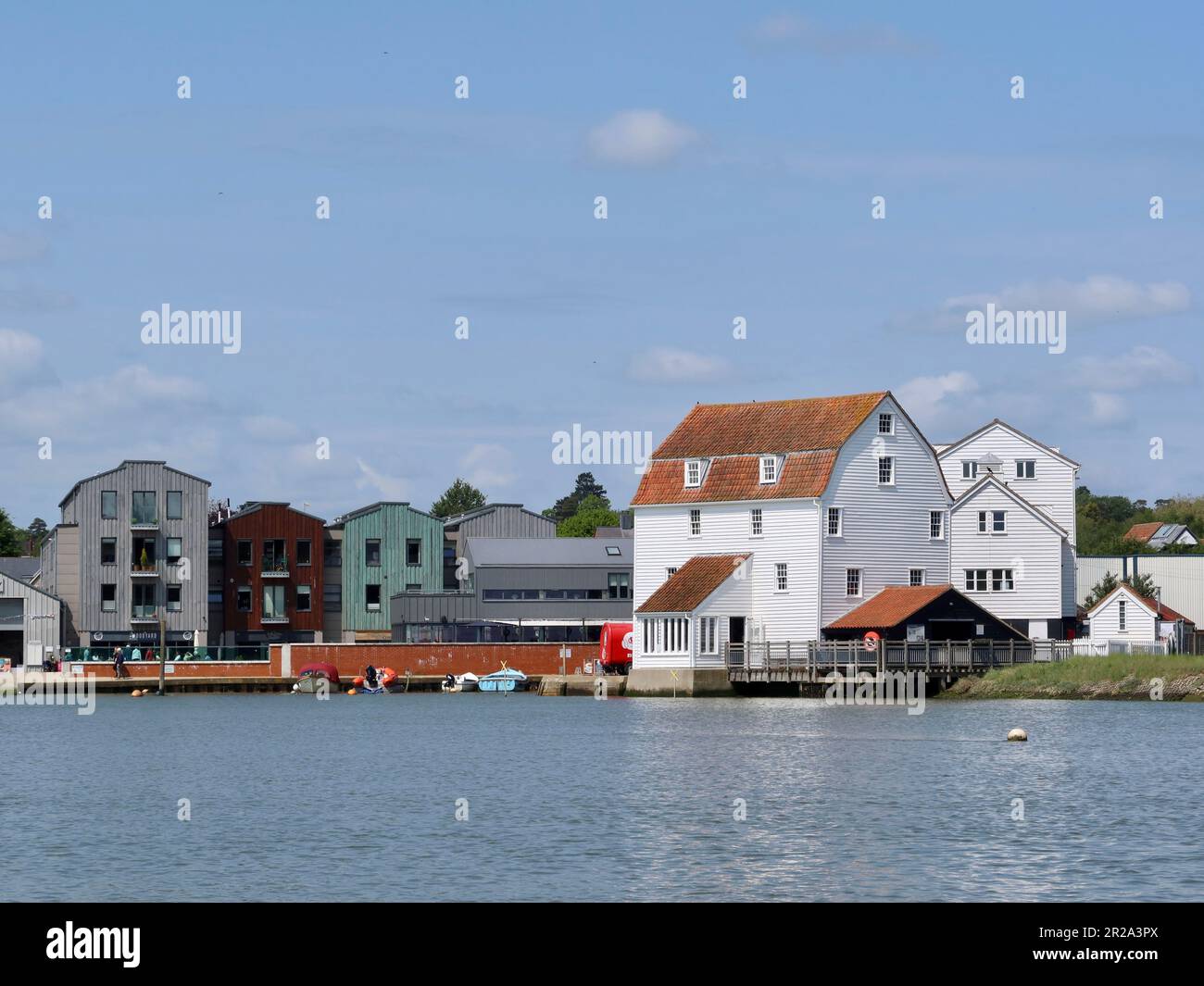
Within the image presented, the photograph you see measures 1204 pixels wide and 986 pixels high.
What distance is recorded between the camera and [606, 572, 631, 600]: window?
127 metres

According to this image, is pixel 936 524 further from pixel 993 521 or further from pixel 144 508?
pixel 144 508

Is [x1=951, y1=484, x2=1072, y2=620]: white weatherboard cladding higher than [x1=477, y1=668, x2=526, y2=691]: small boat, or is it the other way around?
[x1=951, y1=484, x2=1072, y2=620]: white weatherboard cladding

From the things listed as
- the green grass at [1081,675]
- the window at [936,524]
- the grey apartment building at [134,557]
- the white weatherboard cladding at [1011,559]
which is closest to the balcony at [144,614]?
the grey apartment building at [134,557]

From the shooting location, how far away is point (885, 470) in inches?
3625

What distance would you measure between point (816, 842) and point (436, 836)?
7.36 metres

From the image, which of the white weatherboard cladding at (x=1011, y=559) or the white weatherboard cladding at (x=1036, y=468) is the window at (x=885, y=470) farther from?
the white weatherboard cladding at (x=1036, y=468)

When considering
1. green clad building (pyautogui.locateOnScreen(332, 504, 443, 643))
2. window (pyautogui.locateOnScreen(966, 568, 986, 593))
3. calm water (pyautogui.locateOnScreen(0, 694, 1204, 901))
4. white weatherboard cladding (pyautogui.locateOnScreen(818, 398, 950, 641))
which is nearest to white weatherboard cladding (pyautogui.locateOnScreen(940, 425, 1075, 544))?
window (pyautogui.locateOnScreen(966, 568, 986, 593))

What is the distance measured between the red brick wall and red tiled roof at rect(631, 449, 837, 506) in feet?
63.8

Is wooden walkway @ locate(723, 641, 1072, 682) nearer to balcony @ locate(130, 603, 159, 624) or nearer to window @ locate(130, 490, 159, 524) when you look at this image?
balcony @ locate(130, 603, 159, 624)

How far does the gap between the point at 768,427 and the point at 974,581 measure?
1277 centimetres

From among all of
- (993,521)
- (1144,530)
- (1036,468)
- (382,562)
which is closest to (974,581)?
(993,521)

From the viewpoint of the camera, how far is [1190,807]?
40.7 metres

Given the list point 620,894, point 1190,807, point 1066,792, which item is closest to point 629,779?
point 1066,792

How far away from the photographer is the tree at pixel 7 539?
175 meters
